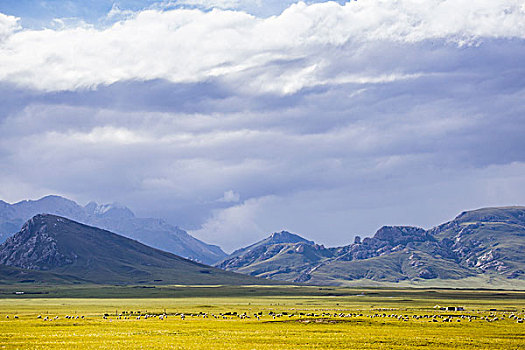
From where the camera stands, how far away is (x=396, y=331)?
106 m

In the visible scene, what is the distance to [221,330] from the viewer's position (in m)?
106

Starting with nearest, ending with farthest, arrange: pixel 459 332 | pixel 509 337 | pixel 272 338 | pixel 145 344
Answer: pixel 145 344 → pixel 272 338 → pixel 509 337 → pixel 459 332

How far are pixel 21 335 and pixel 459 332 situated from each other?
7188 cm

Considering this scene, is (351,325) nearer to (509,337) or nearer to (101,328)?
(509,337)

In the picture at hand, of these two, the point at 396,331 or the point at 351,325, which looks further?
the point at 351,325

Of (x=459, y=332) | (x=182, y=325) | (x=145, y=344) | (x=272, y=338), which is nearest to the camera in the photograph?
(x=145, y=344)

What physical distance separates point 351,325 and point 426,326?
14799 mm

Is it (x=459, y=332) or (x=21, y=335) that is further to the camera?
(x=459, y=332)

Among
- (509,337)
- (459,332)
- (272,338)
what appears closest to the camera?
(272,338)

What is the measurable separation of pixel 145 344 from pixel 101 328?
34845 mm

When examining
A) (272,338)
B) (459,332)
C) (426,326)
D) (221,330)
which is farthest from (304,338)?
(426,326)

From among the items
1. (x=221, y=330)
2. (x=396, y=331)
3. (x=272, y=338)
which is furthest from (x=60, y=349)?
(x=396, y=331)

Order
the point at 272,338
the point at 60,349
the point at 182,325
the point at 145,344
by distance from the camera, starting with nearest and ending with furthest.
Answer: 1. the point at 60,349
2. the point at 145,344
3. the point at 272,338
4. the point at 182,325

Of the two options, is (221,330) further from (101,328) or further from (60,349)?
(60,349)
